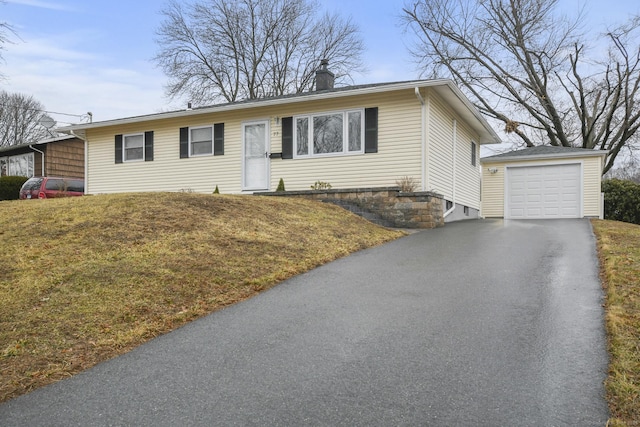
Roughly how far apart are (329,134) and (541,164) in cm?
809

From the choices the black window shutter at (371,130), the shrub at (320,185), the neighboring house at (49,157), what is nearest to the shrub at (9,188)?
the neighboring house at (49,157)

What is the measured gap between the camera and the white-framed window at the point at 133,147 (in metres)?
17.0

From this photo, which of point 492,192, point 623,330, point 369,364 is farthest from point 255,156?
point 623,330

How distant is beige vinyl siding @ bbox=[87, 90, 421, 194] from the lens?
13.2 meters

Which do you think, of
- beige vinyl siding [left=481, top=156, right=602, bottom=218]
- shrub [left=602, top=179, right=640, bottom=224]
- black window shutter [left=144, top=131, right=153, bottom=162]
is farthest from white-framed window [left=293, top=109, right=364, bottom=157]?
shrub [left=602, top=179, right=640, bottom=224]

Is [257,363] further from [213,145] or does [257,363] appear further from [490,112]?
[490,112]

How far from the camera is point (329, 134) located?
554 inches

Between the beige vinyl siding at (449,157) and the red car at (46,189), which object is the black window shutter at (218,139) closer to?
the beige vinyl siding at (449,157)

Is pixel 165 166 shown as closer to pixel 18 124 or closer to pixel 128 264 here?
pixel 128 264

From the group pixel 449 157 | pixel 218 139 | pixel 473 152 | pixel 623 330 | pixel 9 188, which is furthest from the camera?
pixel 9 188

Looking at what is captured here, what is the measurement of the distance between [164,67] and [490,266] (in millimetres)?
27553

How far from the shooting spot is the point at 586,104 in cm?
2684

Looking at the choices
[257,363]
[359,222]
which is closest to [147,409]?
[257,363]

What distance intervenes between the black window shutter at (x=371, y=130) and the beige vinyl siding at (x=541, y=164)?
6982mm
